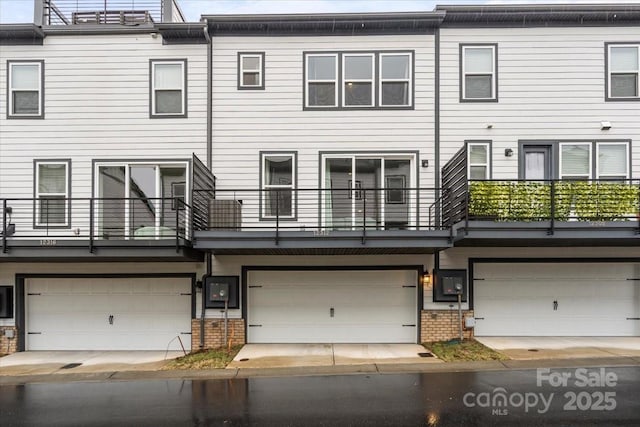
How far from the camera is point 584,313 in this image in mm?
10039

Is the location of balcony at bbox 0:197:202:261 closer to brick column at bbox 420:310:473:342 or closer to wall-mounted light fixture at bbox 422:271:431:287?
wall-mounted light fixture at bbox 422:271:431:287

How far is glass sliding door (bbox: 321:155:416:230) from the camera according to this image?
31.6ft

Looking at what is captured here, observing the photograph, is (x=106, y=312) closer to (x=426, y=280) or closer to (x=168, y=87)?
(x=168, y=87)

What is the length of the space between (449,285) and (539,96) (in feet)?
17.6

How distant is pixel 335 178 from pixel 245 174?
7.57ft

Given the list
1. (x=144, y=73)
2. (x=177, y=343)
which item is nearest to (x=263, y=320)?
(x=177, y=343)

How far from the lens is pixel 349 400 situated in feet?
20.1

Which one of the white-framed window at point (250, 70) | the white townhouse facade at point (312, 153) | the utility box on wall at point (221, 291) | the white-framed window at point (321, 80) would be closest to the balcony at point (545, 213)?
the white townhouse facade at point (312, 153)

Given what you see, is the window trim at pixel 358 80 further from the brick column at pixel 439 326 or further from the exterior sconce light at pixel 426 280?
the brick column at pixel 439 326

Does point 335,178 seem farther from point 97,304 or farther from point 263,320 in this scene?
point 97,304

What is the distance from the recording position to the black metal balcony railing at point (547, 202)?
8.70 m

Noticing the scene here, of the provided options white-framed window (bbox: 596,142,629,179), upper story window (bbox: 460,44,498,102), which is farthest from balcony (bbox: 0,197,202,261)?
white-framed window (bbox: 596,142,629,179)

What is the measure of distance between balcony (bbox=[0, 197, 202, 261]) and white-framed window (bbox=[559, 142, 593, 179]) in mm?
9103

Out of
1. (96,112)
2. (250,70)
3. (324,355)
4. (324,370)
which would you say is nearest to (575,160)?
(324,355)
